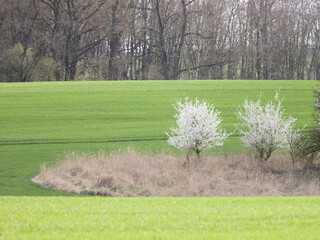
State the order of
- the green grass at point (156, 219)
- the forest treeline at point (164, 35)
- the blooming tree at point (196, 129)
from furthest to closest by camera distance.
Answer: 1. the forest treeline at point (164, 35)
2. the blooming tree at point (196, 129)
3. the green grass at point (156, 219)

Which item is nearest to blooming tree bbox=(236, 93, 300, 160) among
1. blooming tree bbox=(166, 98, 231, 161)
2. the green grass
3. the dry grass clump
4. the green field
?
the dry grass clump

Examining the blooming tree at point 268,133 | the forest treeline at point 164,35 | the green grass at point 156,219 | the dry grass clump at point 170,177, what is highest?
the forest treeline at point 164,35

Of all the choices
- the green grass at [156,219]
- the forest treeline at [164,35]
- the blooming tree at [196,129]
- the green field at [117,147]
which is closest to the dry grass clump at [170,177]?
the blooming tree at [196,129]

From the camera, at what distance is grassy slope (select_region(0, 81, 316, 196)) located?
13734 mm

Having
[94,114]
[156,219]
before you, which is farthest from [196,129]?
[156,219]

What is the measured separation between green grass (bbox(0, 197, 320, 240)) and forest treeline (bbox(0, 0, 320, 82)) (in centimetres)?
2971

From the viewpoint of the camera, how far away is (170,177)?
12.0 m

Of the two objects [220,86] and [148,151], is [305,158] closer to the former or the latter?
[148,151]

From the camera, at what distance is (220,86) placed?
24219 millimetres

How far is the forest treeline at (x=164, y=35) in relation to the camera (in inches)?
1511

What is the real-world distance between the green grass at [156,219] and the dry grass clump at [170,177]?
13.5ft

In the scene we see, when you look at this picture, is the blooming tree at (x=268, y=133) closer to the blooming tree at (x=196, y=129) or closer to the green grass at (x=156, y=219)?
the blooming tree at (x=196, y=129)

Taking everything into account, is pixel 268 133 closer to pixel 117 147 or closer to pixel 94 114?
pixel 117 147

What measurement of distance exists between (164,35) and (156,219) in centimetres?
4131
